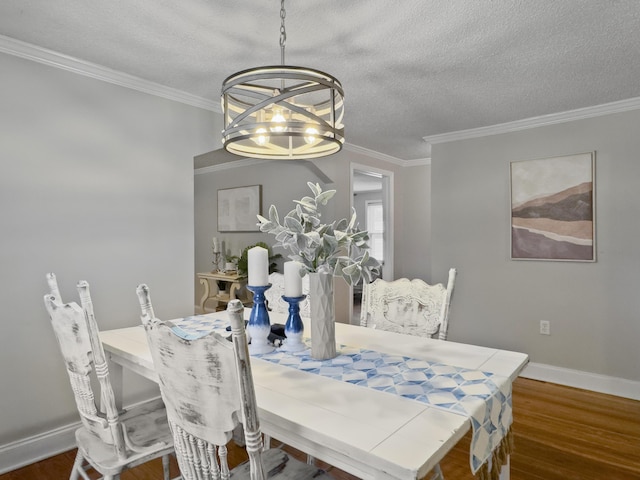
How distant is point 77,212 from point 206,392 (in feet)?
6.20

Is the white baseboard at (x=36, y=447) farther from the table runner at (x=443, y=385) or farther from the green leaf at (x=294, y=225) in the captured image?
the green leaf at (x=294, y=225)

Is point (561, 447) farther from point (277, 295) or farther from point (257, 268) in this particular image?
point (257, 268)

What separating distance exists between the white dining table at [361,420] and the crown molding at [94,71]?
5.95 ft

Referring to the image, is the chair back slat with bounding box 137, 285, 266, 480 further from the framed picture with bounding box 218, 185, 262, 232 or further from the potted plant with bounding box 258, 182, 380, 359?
the framed picture with bounding box 218, 185, 262, 232

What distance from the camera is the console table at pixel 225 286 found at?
502cm

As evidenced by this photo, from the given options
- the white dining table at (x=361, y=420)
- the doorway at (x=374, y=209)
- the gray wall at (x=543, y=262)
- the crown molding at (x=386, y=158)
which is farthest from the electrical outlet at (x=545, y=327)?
the crown molding at (x=386, y=158)

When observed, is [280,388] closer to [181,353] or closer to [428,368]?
[181,353]

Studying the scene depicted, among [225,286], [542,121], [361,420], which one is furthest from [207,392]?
[225,286]

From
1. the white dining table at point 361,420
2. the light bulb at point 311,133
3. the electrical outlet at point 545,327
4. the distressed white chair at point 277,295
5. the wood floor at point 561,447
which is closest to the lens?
the white dining table at point 361,420

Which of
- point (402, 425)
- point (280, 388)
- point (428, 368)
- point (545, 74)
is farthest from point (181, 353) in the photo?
point (545, 74)

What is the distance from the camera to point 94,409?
56.3 inches

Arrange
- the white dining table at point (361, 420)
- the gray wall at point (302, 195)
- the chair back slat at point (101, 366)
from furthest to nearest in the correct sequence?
the gray wall at point (302, 195)
the chair back slat at point (101, 366)
the white dining table at point (361, 420)

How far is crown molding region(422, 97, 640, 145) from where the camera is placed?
3.08 metres

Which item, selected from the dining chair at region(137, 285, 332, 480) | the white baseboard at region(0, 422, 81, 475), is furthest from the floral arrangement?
the white baseboard at region(0, 422, 81, 475)
